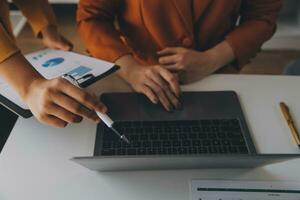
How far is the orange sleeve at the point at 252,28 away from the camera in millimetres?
1039

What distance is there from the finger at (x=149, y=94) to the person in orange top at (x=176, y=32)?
32mm

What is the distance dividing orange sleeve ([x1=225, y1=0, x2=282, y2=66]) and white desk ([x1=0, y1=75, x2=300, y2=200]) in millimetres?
223

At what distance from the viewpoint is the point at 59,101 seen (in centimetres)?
65

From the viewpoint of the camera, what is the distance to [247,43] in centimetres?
104

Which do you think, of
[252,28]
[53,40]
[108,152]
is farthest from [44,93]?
[252,28]

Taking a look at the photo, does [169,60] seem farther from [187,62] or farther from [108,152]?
[108,152]

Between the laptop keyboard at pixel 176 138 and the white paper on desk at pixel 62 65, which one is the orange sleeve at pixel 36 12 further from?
the laptop keyboard at pixel 176 138

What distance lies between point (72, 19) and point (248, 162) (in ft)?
7.38

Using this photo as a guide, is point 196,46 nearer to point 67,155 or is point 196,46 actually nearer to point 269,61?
point 67,155

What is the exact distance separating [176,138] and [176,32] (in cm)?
40

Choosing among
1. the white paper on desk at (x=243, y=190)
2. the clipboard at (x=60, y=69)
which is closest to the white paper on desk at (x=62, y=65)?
the clipboard at (x=60, y=69)

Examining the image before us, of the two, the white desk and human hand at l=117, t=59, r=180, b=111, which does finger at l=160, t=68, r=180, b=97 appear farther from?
the white desk

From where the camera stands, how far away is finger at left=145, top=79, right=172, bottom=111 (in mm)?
831

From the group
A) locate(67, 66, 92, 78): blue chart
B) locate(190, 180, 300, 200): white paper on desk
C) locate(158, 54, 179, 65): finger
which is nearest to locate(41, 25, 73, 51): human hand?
locate(67, 66, 92, 78): blue chart
